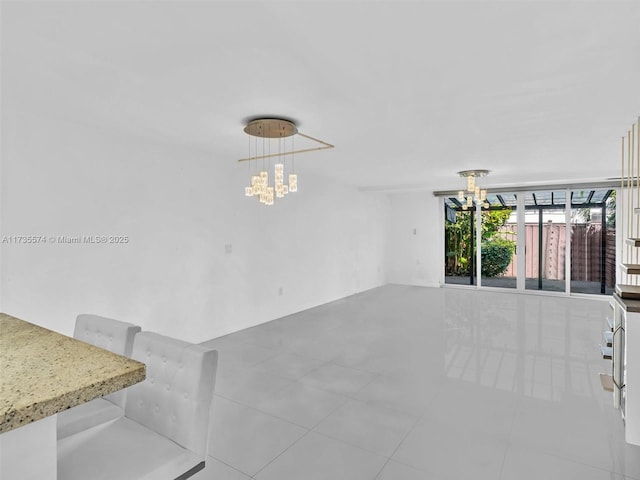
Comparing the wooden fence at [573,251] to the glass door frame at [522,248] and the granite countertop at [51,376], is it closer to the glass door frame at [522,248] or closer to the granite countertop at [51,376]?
the glass door frame at [522,248]

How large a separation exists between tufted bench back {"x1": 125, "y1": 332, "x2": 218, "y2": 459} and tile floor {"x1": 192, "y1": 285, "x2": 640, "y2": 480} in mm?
870

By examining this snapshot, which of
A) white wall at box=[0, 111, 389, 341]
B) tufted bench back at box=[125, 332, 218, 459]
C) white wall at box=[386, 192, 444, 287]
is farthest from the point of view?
white wall at box=[386, 192, 444, 287]

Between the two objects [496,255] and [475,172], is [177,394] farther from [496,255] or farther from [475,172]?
[496,255]

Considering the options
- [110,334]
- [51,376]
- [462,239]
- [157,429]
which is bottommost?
[157,429]

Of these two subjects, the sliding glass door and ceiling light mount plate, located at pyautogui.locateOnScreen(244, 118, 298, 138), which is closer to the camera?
ceiling light mount plate, located at pyautogui.locateOnScreen(244, 118, 298, 138)

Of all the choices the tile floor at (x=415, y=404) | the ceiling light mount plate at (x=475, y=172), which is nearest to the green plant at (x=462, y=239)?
the ceiling light mount plate at (x=475, y=172)

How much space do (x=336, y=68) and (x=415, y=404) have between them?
2646mm

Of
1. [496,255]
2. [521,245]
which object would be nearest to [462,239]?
[496,255]

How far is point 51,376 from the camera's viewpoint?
3.39 feet

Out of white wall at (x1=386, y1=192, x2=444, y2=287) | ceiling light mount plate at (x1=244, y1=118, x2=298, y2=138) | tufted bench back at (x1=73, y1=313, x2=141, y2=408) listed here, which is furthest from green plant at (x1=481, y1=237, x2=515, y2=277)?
tufted bench back at (x1=73, y1=313, x2=141, y2=408)

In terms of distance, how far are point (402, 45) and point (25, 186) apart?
3.22 meters

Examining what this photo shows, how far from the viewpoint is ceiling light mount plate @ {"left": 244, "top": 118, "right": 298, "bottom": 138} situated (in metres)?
3.23

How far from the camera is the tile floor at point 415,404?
7.20 ft

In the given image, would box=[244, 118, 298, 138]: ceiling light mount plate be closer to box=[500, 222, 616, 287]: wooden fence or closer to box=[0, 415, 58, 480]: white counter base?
box=[0, 415, 58, 480]: white counter base
